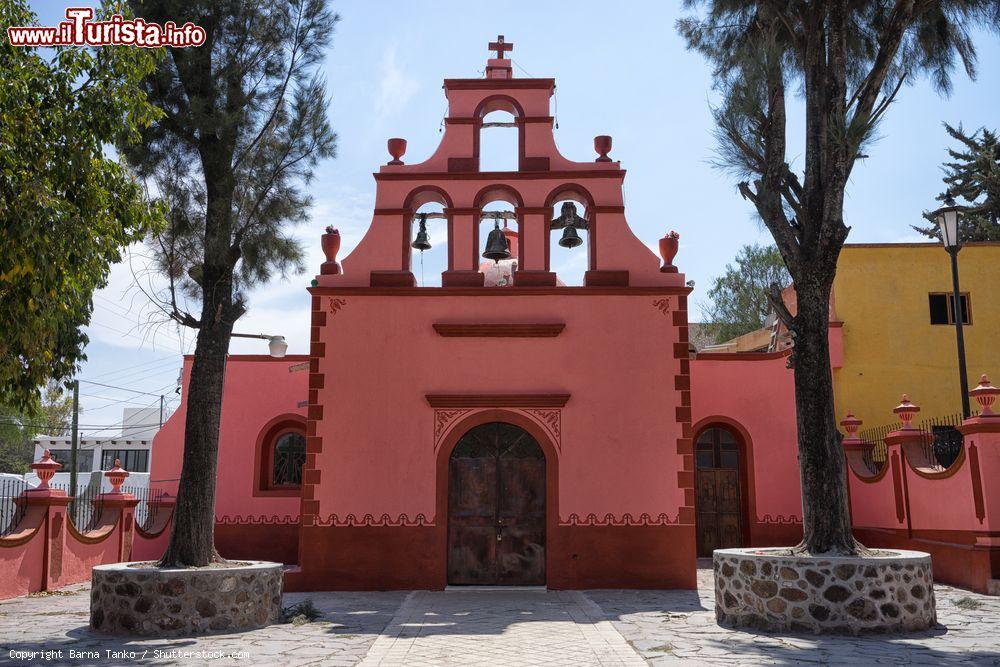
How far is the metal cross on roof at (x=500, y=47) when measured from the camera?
14.9m

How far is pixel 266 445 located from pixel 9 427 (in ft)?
110

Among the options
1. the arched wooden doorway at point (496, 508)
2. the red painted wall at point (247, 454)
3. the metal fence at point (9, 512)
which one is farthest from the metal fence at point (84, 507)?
the arched wooden doorway at point (496, 508)

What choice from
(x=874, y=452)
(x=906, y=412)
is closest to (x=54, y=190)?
(x=906, y=412)

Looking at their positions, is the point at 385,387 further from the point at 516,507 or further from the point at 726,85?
the point at 726,85

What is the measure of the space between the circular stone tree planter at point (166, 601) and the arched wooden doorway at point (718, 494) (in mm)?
9752

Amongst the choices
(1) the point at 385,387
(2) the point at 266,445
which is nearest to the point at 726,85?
(1) the point at 385,387

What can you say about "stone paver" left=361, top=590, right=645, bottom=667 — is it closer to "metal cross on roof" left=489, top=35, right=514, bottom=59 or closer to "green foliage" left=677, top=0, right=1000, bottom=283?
"green foliage" left=677, top=0, right=1000, bottom=283

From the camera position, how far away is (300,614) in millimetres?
9859

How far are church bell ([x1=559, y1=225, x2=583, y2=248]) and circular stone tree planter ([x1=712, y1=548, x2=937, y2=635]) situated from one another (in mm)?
6731

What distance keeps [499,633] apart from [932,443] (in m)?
8.22

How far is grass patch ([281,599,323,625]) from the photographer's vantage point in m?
9.49

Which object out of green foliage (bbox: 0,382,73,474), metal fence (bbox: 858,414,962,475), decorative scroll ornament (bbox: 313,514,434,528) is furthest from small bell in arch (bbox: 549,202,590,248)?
green foliage (bbox: 0,382,73,474)

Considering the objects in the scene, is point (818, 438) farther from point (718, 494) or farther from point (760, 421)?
point (718, 494)

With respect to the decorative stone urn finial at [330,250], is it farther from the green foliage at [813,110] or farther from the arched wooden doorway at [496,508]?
the green foliage at [813,110]
